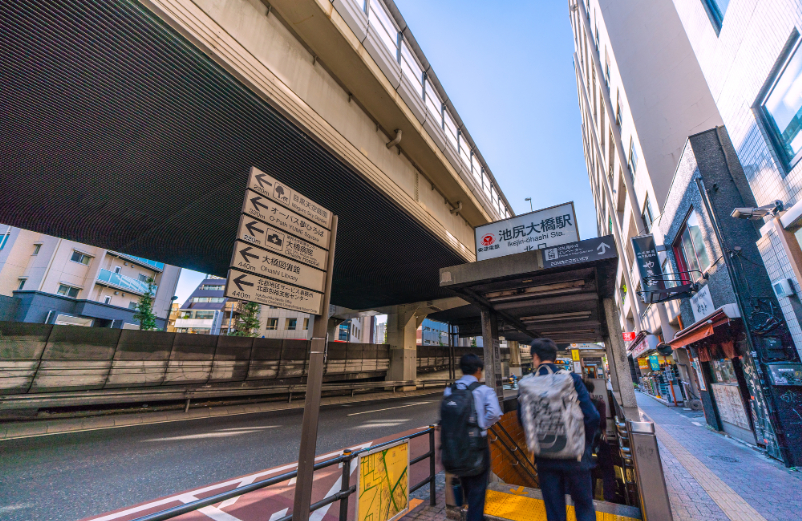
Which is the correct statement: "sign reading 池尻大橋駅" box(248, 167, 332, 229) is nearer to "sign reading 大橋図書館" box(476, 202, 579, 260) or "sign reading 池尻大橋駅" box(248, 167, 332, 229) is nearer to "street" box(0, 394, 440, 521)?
"sign reading 大橋図書館" box(476, 202, 579, 260)

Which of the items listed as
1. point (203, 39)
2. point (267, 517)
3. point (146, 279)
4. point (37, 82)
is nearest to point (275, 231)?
point (267, 517)

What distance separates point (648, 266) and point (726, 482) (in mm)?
7871

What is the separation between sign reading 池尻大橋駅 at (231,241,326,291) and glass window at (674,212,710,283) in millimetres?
11054

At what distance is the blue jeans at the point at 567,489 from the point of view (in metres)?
2.74

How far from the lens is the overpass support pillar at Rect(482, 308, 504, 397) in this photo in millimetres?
6684

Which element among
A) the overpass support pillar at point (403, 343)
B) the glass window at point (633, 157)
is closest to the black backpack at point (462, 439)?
the glass window at point (633, 157)

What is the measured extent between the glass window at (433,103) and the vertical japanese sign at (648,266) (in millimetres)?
8868

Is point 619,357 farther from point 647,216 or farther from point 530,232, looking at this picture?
point 647,216

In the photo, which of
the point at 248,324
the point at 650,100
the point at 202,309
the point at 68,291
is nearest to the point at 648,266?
the point at 650,100

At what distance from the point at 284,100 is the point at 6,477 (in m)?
8.18

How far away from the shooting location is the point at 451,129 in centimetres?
1456

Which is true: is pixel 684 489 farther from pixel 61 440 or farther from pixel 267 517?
pixel 61 440

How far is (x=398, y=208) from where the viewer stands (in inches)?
436

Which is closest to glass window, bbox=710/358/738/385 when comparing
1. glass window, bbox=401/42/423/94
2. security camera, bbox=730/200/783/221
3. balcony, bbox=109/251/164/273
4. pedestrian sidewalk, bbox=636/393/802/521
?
pedestrian sidewalk, bbox=636/393/802/521
